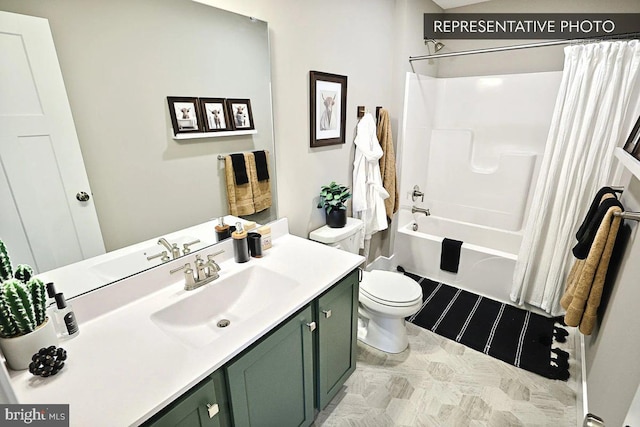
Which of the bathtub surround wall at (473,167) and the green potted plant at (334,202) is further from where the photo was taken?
the bathtub surround wall at (473,167)

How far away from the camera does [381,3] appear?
7.70 ft

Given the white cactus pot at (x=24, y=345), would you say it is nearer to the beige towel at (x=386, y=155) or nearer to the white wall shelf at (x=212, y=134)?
the white wall shelf at (x=212, y=134)

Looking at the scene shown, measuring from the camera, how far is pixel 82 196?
1.15 m

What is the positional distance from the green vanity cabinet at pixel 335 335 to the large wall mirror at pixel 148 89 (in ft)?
2.42

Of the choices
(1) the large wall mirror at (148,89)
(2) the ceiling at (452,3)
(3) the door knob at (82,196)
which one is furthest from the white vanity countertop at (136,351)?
(2) the ceiling at (452,3)

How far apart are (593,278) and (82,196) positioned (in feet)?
7.69

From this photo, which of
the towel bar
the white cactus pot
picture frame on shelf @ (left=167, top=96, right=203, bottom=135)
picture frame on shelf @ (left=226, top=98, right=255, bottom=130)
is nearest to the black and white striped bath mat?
the towel bar

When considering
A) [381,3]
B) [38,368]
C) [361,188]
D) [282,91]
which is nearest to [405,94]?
[381,3]

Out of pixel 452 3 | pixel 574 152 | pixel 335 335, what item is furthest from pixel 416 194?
pixel 335 335

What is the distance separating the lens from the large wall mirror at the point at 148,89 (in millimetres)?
1097

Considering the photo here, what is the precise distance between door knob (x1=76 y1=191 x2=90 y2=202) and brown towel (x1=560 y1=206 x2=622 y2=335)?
2.26m

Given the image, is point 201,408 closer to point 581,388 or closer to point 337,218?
point 337,218

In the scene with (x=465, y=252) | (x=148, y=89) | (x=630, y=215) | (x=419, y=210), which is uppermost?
(x=148, y=89)

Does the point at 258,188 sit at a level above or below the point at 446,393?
above
